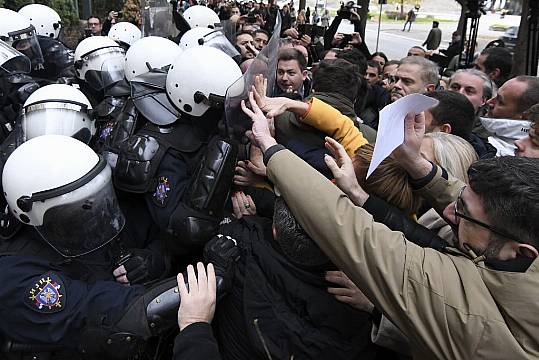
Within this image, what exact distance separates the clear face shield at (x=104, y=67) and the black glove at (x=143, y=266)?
2.01m

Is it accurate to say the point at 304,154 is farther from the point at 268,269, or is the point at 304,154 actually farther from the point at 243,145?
the point at 268,269

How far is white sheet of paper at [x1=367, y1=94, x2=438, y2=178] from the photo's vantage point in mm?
1377

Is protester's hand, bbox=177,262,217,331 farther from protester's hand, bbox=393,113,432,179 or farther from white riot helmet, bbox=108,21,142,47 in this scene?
white riot helmet, bbox=108,21,142,47

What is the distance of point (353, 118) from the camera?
104 inches

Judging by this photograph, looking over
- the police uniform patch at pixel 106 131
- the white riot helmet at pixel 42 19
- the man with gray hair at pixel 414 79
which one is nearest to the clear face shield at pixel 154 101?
the police uniform patch at pixel 106 131

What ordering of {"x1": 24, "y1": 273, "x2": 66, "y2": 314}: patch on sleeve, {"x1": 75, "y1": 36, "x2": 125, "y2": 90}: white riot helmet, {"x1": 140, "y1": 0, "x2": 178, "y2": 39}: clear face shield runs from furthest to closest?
{"x1": 140, "y1": 0, "x2": 178, "y2": 39}: clear face shield < {"x1": 75, "y1": 36, "x2": 125, "y2": 90}: white riot helmet < {"x1": 24, "y1": 273, "x2": 66, "y2": 314}: patch on sleeve

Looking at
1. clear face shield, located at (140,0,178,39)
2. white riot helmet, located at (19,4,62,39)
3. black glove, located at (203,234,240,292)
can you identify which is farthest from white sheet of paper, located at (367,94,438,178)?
white riot helmet, located at (19,4,62,39)

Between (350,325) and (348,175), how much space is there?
52 cm

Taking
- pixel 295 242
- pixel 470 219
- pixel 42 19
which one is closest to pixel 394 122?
pixel 470 219

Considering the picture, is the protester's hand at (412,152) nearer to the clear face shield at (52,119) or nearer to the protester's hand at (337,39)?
the clear face shield at (52,119)

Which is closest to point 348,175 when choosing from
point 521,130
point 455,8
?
point 521,130

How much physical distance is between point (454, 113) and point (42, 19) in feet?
17.2

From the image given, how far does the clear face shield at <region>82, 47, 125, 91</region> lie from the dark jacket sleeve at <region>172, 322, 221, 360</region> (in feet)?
8.96

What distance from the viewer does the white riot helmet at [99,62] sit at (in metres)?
3.74
